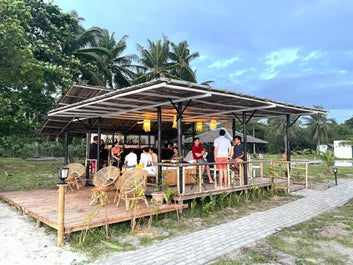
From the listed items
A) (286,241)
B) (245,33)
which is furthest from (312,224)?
(245,33)

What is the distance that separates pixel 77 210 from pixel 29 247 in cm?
142

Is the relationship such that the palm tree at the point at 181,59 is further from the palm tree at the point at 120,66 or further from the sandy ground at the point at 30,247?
the sandy ground at the point at 30,247

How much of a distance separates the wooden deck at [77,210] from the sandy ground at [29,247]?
0.78ft

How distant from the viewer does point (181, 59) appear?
26.1 m

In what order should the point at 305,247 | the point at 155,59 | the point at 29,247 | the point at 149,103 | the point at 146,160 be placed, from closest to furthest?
the point at 29,247
the point at 305,247
the point at 149,103
the point at 146,160
the point at 155,59

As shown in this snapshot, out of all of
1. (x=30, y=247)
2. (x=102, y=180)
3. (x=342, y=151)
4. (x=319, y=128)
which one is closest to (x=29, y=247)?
(x=30, y=247)

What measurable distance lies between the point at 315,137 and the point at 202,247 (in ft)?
162

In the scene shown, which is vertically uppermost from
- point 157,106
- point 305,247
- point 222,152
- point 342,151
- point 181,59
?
point 181,59

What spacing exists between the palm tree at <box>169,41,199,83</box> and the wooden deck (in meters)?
19.1

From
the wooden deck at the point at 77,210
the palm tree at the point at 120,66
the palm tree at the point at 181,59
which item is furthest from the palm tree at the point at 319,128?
the wooden deck at the point at 77,210

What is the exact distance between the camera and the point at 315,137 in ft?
156

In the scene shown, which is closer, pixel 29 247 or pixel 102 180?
pixel 29 247

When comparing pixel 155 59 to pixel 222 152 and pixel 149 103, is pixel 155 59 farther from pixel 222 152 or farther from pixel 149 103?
pixel 222 152

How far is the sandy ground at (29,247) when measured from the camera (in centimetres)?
380
